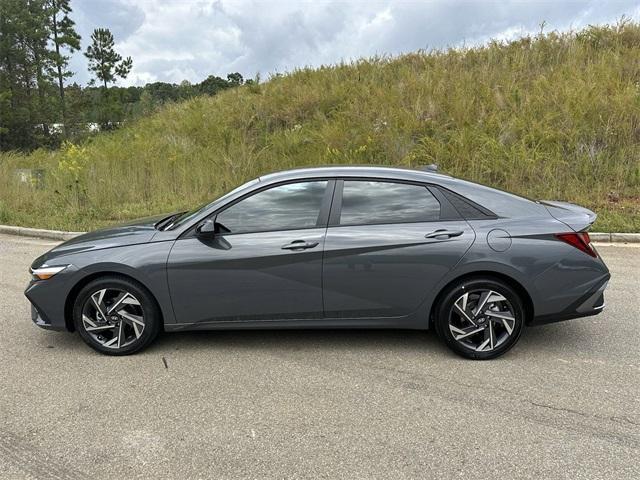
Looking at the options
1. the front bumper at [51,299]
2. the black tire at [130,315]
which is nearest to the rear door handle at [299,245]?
the black tire at [130,315]

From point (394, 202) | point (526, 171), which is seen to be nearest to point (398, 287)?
point (394, 202)

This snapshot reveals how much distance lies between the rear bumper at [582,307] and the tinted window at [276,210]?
1.97m

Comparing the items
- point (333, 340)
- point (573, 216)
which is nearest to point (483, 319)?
point (573, 216)

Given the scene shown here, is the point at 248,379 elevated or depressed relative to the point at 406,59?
depressed

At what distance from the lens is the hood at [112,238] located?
3854 mm

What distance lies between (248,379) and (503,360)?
6.52 feet

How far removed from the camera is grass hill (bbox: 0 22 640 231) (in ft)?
34.0

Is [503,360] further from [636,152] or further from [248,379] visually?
[636,152]

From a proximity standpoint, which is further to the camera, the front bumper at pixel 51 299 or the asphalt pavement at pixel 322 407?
the front bumper at pixel 51 299

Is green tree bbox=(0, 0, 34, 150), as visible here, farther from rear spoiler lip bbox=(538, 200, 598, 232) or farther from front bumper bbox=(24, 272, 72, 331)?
rear spoiler lip bbox=(538, 200, 598, 232)

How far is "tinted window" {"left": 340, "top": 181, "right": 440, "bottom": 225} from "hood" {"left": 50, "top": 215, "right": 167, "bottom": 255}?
1651 mm

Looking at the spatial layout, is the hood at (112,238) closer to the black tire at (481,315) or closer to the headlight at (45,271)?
the headlight at (45,271)

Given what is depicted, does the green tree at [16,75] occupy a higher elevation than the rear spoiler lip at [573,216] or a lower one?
higher

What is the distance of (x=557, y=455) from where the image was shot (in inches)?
102
